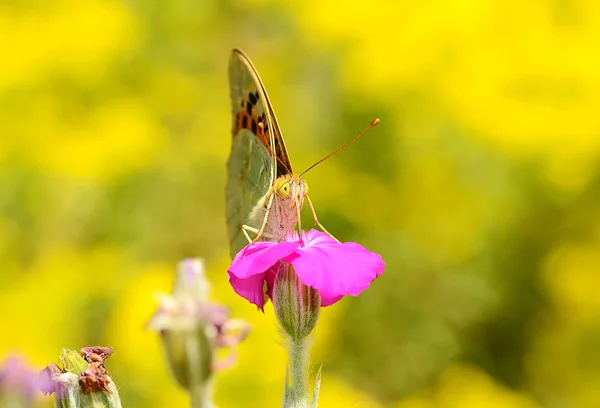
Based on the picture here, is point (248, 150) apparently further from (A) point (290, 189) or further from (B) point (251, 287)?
(B) point (251, 287)

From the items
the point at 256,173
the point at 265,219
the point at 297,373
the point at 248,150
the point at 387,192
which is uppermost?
the point at 387,192

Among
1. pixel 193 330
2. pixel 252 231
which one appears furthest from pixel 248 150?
pixel 193 330

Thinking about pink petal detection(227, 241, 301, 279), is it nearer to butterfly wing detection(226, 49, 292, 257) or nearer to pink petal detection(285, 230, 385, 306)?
pink petal detection(285, 230, 385, 306)

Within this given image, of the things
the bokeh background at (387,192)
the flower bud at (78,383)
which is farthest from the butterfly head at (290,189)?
the bokeh background at (387,192)

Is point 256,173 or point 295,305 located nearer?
point 295,305

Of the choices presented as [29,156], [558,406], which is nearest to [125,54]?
Answer: [29,156]

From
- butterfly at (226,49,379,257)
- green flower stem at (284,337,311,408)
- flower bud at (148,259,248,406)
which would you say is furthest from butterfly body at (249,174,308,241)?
green flower stem at (284,337,311,408)

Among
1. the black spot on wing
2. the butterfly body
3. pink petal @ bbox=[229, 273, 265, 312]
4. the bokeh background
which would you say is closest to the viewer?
pink petal @ bbox=[229, 273, 265, 312]
